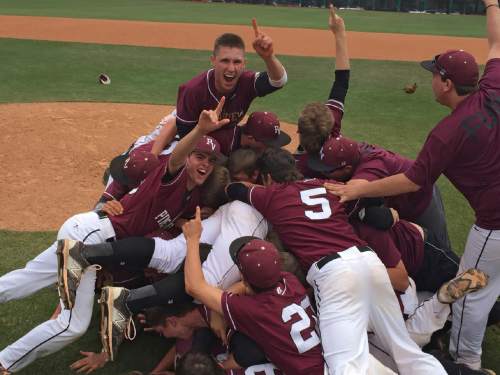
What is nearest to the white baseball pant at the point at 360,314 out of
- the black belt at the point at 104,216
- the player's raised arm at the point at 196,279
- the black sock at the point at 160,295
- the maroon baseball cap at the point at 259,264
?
the maroon baseball cap at the point at 259,264

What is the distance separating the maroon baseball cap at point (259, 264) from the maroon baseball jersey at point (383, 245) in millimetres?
994

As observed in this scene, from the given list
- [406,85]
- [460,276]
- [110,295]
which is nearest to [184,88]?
[110,295]

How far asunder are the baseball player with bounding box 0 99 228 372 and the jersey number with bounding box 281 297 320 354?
1.33 meters

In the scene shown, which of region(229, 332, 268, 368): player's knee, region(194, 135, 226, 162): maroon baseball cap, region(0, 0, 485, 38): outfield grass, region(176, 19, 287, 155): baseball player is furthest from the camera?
region(0, 0, 485, 38): outfield grass

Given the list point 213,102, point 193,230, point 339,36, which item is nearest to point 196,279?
point 193,230

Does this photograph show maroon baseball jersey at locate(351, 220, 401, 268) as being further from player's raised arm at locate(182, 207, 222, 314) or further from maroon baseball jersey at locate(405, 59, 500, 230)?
player's raised arm at locate(182, 207, 222, 314)

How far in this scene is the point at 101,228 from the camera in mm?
3918

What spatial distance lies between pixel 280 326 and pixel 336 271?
1.88 ft

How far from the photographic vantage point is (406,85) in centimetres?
1298

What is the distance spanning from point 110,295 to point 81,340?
2.92ft

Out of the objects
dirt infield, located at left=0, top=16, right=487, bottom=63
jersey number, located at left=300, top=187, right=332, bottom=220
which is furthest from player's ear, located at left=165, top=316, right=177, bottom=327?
dirt infield, located at left=0, top=16, right=487, bottom=63

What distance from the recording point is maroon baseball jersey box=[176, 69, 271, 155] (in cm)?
486

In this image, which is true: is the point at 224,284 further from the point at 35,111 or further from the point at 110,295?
the point at 35,111

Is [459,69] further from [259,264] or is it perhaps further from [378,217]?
[259,264]
